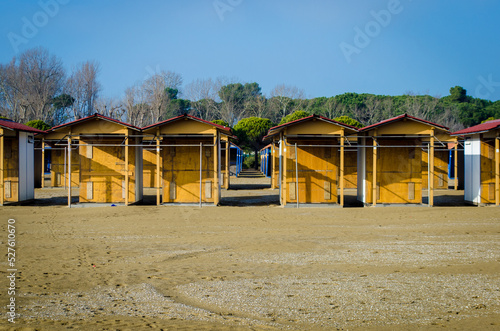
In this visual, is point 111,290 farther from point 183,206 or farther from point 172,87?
point 172,87

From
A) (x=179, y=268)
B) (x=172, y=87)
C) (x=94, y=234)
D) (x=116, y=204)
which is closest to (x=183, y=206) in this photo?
(x=116, y=204)

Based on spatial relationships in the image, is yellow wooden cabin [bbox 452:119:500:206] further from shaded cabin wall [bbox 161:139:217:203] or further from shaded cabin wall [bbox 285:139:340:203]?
shaded cabin wall [bbox 161:139:217:203]

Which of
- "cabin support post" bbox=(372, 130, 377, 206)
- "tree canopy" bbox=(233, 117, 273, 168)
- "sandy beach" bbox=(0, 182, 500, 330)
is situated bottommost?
"sandy beach" bbox=(0, 182, 500, 330)

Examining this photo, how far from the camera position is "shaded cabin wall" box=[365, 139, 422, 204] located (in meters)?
16.5

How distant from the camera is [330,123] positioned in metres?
16.1

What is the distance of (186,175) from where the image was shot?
16.4 m

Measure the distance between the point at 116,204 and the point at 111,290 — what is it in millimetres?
11217

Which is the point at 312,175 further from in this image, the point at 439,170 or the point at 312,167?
the point at 439,170

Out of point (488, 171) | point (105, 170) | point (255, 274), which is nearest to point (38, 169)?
point (105, 170)

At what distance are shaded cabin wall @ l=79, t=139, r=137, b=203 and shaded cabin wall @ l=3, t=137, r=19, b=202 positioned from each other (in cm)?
273

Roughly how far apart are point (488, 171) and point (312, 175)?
22.9ft

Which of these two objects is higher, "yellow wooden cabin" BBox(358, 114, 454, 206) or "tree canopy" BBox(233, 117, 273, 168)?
"tree canopy" BBox(233, 117, 273, 168)

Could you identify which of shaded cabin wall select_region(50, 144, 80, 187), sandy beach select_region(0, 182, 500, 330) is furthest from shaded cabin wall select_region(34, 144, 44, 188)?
sandy beach select_region(0, 182, 500, 330)

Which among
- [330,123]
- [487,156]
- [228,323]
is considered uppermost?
[330,123]
